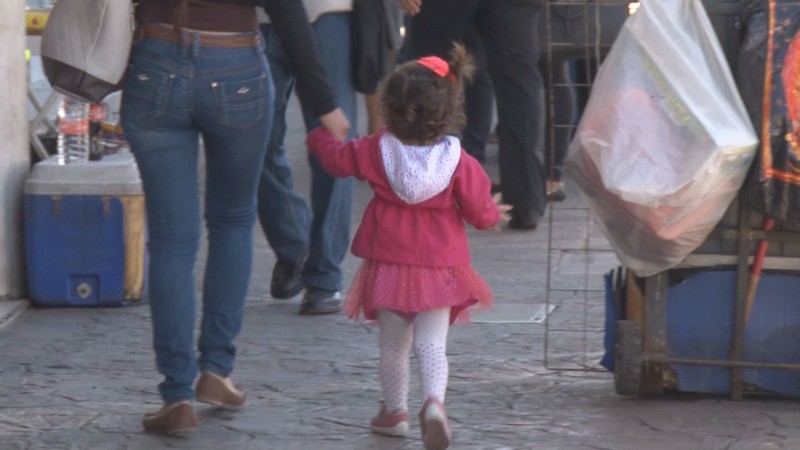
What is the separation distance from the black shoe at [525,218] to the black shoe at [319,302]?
2014 mm

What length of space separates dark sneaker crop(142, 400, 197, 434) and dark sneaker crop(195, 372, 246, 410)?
6.8 inches

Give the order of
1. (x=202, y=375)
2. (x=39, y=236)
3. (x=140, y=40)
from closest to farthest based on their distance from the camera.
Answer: (x=140, y=40) < (x=202, y=375) < (x=39, y=236)

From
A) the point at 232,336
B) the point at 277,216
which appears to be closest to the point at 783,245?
the point at 232,336

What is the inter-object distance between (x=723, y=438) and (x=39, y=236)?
3.00m

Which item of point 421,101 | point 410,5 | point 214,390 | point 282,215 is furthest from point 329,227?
point 421,101

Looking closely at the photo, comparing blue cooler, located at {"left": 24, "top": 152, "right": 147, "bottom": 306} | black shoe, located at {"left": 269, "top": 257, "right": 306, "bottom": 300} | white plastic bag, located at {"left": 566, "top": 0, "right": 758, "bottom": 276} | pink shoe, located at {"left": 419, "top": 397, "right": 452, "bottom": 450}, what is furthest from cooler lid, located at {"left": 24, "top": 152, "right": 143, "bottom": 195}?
pink shoe, located at {"left": 419, "top": 397, "right": 452, "bottom": 450}

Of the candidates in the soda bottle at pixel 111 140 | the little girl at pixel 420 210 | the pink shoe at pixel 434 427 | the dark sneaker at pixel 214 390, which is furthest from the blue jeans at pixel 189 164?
the soda bottle at pixel 111 140

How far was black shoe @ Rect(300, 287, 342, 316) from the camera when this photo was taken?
6195 millimetres

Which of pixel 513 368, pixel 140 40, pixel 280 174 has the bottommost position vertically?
pixel 513 368

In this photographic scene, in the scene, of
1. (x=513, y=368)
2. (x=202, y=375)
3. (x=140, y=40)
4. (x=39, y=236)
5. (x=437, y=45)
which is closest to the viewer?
(x=140, y=40)

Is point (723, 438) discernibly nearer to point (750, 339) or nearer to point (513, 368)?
point (750, 339)

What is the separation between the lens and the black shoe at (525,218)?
26.4ft

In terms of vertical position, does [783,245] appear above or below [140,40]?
below

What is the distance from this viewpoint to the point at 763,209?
4.55 metres
